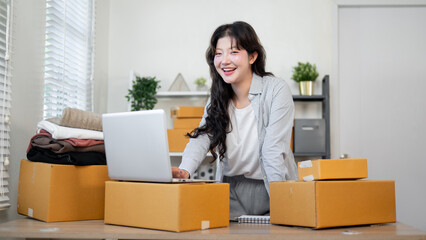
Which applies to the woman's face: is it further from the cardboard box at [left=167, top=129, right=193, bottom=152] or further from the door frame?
the door frame

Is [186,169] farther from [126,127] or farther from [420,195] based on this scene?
[420,195]

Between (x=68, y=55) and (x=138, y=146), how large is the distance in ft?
5.48

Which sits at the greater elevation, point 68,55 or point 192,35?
point 192,35

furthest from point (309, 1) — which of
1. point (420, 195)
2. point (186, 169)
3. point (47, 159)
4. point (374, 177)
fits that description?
point (47, 159)

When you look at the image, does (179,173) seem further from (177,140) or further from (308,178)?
(177,140)

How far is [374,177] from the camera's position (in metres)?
3.47

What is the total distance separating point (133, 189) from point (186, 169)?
390mm

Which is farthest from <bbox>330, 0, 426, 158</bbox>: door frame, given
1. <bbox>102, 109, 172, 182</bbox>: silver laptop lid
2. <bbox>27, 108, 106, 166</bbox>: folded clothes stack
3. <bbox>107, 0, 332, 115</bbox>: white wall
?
<bbox>102, 109, 172, 182</bbox>: silver laptop lid

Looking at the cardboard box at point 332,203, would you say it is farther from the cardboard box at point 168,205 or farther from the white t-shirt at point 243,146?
the white t-shirt at point 243,146

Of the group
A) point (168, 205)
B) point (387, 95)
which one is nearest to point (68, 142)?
point (168, 205)

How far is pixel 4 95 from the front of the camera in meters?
1.95

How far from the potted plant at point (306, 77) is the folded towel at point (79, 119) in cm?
189

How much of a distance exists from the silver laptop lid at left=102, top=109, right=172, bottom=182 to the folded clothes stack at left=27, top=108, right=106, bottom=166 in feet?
0.93

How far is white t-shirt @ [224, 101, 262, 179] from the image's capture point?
6.07ft
